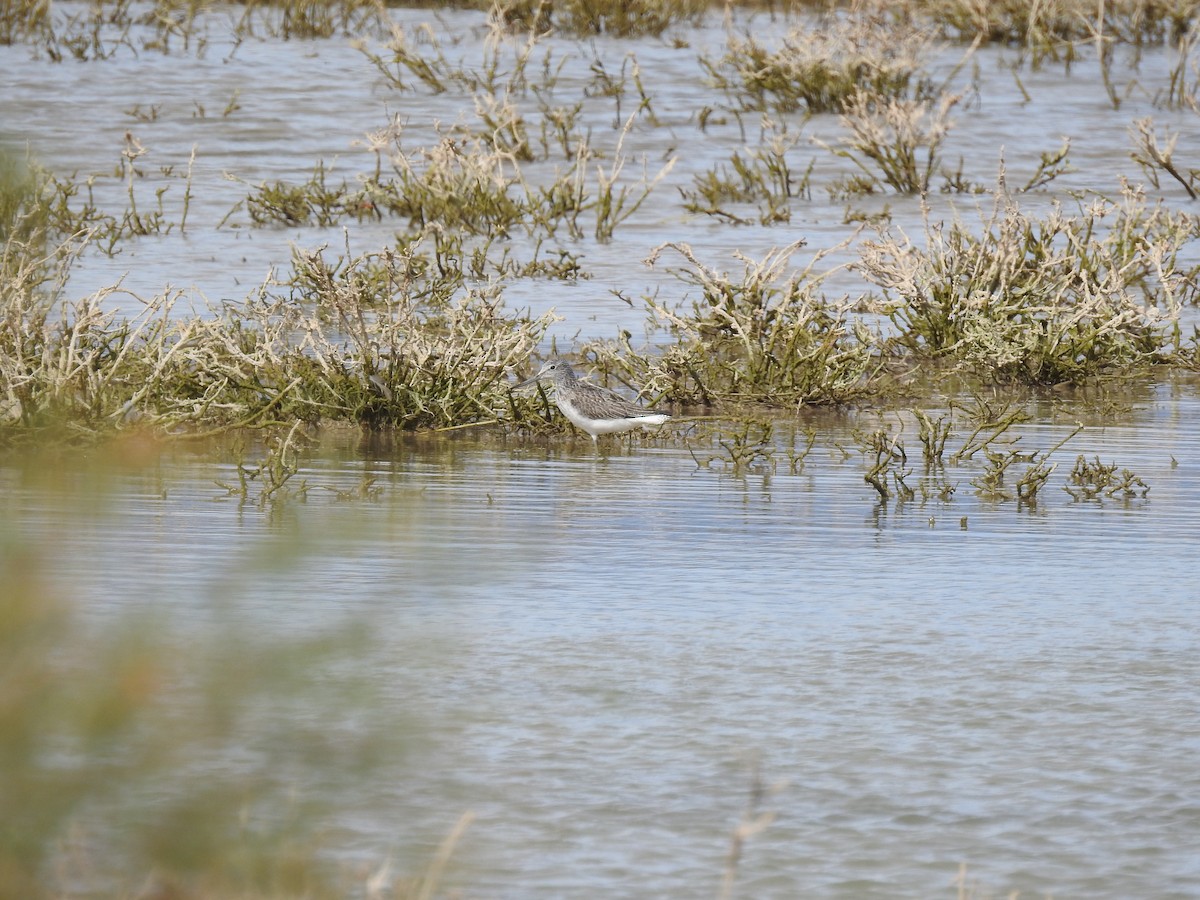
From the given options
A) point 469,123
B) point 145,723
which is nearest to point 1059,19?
point 469,123

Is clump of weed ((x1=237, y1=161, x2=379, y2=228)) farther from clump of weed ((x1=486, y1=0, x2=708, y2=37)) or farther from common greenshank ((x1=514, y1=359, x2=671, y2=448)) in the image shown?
clump of weed ((x1=486, y1=0, x2=708, y2=37))

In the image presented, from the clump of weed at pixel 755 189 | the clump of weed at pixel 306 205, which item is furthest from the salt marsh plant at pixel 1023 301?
the clump of weed at pixel 306 205

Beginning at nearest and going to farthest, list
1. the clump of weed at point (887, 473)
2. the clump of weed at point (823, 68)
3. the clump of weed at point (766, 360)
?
the clump of weed at point (887, 473) < the clump of weed at point (766, 360) < the clump of weed at point (823, 68)

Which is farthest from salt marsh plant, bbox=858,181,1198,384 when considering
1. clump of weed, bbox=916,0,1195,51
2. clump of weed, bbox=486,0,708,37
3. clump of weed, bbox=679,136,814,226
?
clump of weed, bbox=486,0,708,37

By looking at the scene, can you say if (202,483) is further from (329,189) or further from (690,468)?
(329,189)

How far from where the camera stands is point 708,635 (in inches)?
217

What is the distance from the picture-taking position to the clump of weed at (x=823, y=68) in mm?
18719

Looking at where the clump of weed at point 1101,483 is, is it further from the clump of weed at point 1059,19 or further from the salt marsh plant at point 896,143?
the clump of weed at point 1059,19

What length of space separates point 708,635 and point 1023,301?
532 centimetres

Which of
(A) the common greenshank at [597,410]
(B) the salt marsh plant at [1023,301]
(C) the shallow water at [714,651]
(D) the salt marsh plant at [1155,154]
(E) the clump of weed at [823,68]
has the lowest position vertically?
(C) the shallow water at [714,651]

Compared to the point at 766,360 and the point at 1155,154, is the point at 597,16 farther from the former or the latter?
the point at 766,360

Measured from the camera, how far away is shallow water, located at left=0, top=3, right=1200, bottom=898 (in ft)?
12.8

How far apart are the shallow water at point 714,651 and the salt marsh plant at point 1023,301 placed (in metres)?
1.84

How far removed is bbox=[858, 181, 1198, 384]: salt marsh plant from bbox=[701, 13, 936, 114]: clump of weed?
25.1ft
